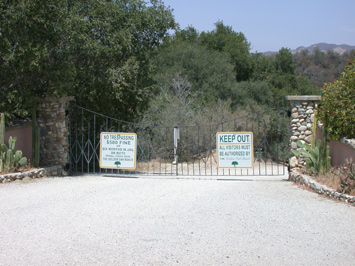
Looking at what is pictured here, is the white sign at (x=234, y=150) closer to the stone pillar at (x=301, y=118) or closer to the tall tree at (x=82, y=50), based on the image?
the stone pillar at (x=301, y=118)

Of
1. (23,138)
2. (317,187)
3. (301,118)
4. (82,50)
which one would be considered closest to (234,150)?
(301,118)

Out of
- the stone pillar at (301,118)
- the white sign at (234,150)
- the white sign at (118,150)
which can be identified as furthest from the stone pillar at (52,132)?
the stone pillar at (301,118)

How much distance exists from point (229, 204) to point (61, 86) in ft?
23.2

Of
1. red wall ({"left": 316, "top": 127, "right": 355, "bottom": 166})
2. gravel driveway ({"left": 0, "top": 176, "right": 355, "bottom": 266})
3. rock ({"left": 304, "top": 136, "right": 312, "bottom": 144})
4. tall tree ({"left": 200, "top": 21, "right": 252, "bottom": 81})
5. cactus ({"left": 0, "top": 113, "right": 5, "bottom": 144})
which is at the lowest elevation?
gravel driveway ({"left": 0, "top": 176, "right": 355, "bottom": 266})

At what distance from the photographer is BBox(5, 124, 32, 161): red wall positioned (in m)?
13.7

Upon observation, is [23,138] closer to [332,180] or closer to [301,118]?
[301,118]

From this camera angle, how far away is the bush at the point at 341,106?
1028 cm

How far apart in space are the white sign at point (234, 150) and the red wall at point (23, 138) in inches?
244

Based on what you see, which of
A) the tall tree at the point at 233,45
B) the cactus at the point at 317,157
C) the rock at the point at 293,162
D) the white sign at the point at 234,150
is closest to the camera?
the cactus at the point at 317,157

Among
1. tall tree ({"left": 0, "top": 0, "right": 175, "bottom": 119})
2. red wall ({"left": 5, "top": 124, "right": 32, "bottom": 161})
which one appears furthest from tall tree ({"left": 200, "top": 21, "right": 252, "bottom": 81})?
red wall ({"left": 5, "top": 124, "right": 32, "bottom": 161})

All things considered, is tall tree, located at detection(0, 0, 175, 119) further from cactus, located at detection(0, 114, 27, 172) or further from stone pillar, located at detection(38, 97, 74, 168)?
cactus, located at detection(0, 114, 27, 172)

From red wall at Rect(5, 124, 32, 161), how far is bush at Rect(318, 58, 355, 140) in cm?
924

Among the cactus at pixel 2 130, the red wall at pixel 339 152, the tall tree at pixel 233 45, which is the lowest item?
the red wall at pixel 339 152

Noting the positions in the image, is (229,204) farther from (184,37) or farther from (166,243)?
(184,37)
